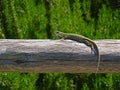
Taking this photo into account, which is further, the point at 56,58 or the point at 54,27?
the point at 54,27

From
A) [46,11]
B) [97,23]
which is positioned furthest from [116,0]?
[46,11]

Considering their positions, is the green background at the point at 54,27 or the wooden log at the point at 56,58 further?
the green background at the point at 54,27

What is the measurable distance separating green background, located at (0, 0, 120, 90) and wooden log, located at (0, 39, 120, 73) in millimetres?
970

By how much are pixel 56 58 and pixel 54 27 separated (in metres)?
1.68

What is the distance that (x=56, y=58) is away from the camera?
8.10ft

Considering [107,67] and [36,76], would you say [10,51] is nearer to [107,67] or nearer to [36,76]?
[107,67]

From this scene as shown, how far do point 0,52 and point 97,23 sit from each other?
2.17 metres

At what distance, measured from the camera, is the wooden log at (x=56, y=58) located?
2.46 metres

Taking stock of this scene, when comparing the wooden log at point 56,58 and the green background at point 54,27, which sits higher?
the wooden log at point 56,58

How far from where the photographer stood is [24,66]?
8.17 ft

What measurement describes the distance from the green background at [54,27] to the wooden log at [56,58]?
38.2 inches

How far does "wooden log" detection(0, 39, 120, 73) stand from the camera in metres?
2.46

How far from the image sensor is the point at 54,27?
13.5ft

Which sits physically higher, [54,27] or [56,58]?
[56,58]
